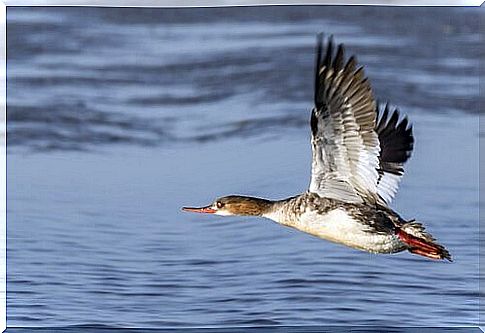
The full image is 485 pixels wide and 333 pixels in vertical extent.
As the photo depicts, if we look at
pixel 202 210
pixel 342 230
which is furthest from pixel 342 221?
pixel 202 210

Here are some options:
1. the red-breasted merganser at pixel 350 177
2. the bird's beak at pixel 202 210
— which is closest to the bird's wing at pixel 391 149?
Answer: the red-breasted merganser at pixel 350 177

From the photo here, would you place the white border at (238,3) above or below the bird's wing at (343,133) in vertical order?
above

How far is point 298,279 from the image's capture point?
553 centimetres

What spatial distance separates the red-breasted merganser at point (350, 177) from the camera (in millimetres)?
5371

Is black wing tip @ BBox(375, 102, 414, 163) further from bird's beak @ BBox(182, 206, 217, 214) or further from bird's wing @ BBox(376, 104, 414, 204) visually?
bird's beak @ BBox(182, 206, 217, 214)

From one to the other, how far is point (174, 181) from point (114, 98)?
28 centimetres

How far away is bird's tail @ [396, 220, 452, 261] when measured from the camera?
5.53 meters

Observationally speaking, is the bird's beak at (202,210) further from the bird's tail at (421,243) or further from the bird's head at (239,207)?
the bird's tail at (421,243)

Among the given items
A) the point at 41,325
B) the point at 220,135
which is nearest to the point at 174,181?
the point at 220,135

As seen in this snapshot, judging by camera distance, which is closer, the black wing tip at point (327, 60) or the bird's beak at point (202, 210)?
the black wing tip at point (327, 60)

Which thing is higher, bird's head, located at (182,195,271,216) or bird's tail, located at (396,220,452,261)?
bird's head, located at (182,195,271,216)

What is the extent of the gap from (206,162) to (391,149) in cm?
51

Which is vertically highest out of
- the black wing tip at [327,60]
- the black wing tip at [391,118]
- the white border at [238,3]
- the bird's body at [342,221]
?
the white border at [238,3]


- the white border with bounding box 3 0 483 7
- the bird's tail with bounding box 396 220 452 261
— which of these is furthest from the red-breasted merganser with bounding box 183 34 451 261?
the white border with bounding box 3 0 483 7
